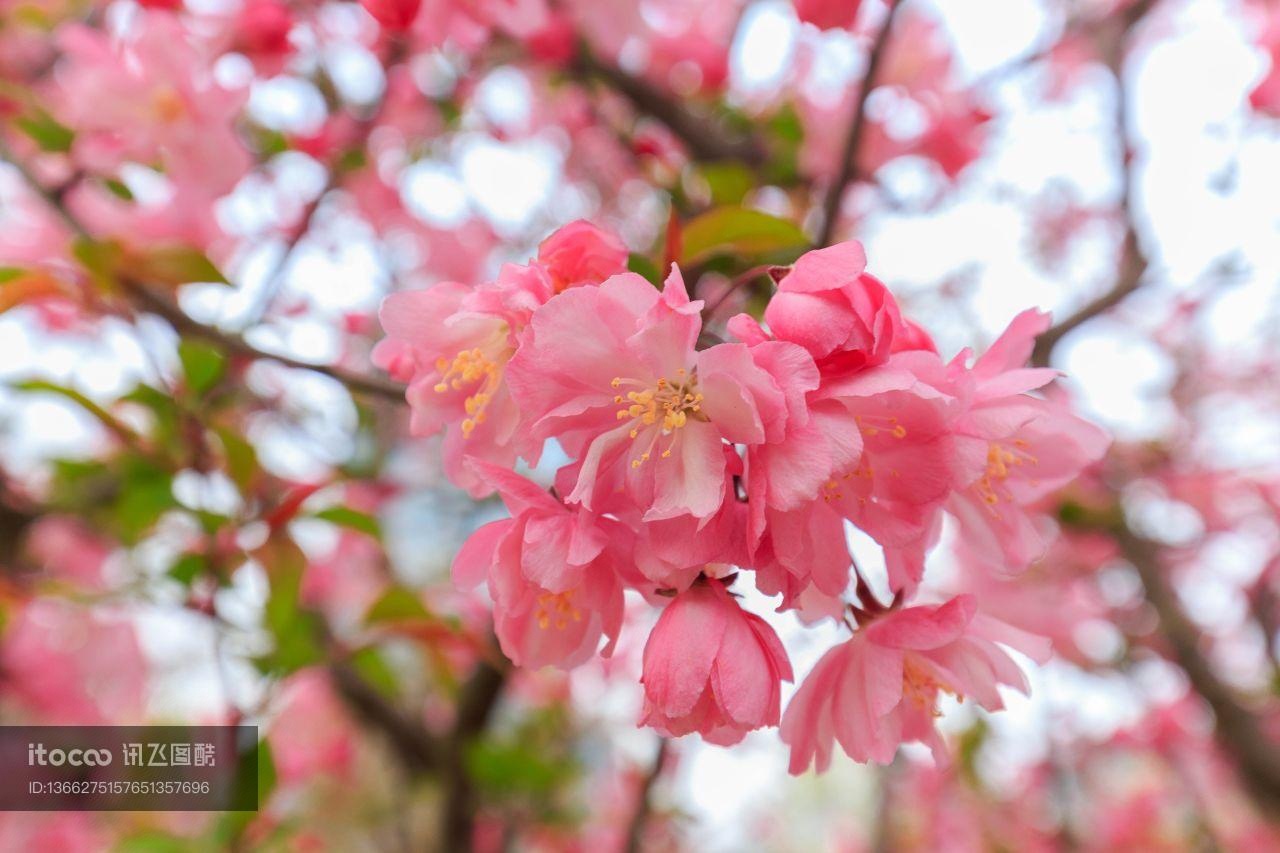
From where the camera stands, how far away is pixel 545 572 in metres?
0.52

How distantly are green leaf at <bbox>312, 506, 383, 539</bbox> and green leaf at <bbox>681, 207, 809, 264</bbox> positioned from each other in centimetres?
60

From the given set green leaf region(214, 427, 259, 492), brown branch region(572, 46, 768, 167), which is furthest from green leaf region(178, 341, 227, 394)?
brown branch region(572, 46, 768, 167)

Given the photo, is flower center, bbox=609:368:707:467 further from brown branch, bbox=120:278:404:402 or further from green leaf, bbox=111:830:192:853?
green leaf, bbox=111:830:192:853

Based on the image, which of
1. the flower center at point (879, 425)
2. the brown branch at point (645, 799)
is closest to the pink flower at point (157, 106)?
the brown branch at point (645, 799)

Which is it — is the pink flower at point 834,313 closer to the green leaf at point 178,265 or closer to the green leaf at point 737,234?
the green leaf at point 737,234

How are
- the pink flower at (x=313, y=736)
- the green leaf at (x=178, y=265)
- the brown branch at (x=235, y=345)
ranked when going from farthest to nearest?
the pink flower at (x=313, y=736) → the green leaf at (x=178, y=265) → the brown branch at (x=235, y=345)

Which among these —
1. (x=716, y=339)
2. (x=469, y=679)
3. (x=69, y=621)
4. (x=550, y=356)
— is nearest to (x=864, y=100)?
(x=716, y=339)

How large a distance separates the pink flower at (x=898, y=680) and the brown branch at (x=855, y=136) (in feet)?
1.38

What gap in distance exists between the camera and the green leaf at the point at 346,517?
3.53ft

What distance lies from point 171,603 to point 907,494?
1056 millimetres

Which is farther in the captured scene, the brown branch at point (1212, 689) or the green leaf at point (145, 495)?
the brown branch at point (1212, 689)

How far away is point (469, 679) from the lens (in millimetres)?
1655

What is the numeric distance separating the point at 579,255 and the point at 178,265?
53cm

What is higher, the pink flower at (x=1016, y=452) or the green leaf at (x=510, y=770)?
the pink flower at (x=1016, y=452)
